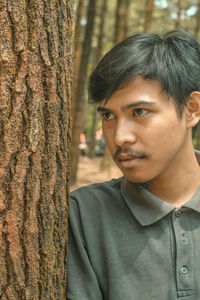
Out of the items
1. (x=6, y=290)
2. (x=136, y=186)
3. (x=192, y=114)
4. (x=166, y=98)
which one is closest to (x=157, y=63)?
(x=166, y=98)

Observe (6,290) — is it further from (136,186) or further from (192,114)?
(192,114)

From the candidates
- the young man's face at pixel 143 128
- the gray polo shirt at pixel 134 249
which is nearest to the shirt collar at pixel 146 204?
the gray polo shirt at pixel 134 249

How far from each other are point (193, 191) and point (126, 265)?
1.82ft

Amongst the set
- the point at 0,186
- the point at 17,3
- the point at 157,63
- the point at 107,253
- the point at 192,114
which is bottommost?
the point at 107,253

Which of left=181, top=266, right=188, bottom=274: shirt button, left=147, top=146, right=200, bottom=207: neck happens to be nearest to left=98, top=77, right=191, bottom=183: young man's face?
left=147, top=146, right=200, bottom=207: neck

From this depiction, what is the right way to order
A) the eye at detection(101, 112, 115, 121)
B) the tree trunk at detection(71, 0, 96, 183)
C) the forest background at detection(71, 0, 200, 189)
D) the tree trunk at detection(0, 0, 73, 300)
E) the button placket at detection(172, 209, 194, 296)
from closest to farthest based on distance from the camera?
the tree trunk at detection(0, 0, 73, 300) < the button placket at detection(172, 209, 194, 296) < the eye at detection(101, 112, 115, 121) < the forest background at detection(71, 0, 200, 189) < the tree trunk at detection(71, 0, 96, 183)

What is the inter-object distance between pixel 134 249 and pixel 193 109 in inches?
30.8

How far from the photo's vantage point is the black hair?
1913 mm

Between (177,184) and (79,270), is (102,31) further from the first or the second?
(79,270)

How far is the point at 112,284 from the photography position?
1885 mm

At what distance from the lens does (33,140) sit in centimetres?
168

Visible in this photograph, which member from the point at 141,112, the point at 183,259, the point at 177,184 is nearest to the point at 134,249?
the point at 183,259

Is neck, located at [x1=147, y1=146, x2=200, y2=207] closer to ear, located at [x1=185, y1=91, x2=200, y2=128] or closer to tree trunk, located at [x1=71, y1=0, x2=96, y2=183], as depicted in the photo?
ear, located at [x1=185, y1=91, x2=200, y2=128]

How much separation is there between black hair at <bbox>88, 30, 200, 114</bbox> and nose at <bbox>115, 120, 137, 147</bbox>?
18cm
